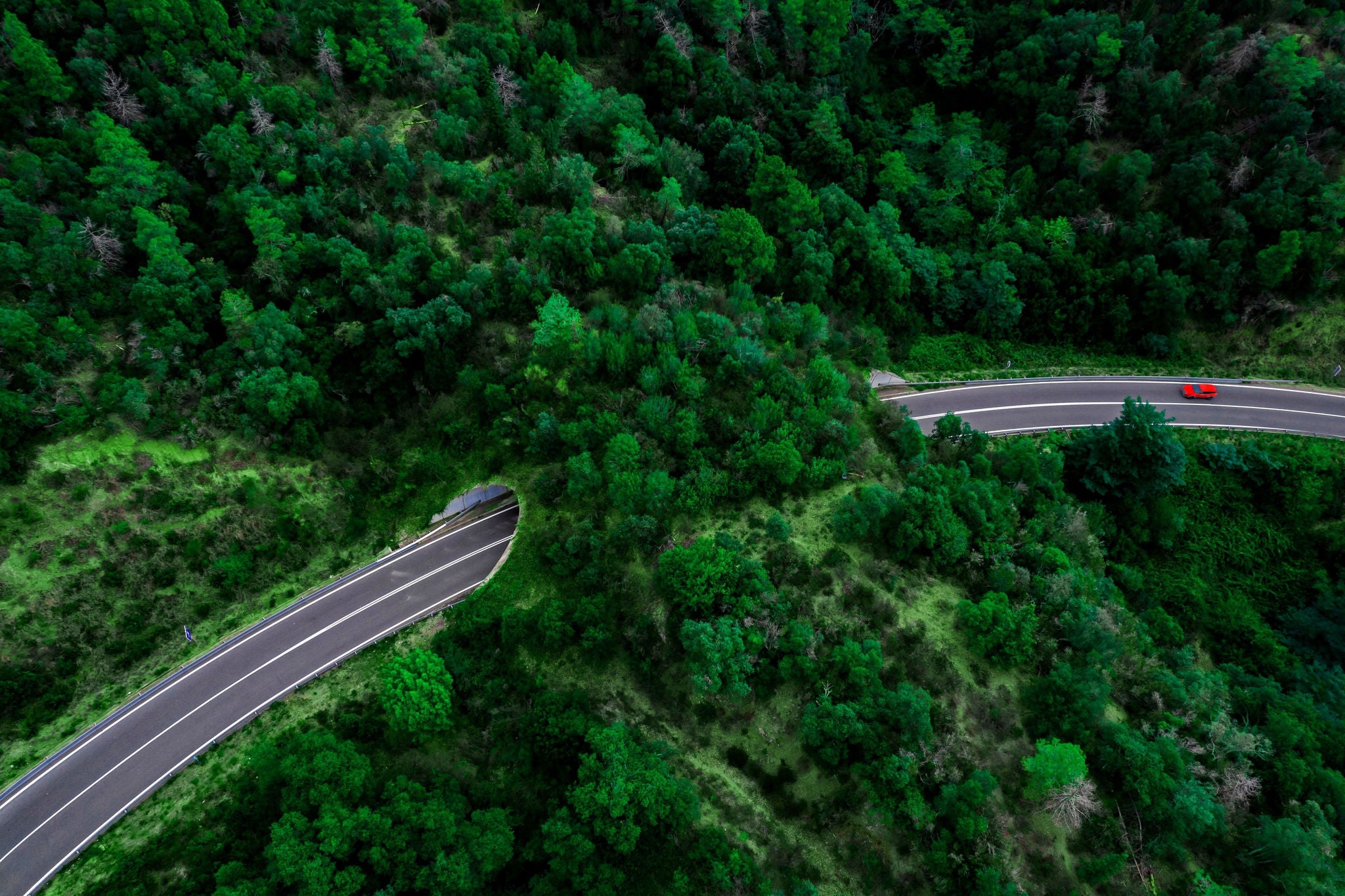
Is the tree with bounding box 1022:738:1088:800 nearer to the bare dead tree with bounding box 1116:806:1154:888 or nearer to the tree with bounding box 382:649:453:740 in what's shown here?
the bare dead tree with bounding box 1116:806:1154:888

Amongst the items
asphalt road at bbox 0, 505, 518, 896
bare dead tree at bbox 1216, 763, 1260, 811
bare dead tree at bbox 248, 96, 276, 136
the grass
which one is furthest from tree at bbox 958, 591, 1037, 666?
bare dead tree at bbox 248, 96, 276, 136

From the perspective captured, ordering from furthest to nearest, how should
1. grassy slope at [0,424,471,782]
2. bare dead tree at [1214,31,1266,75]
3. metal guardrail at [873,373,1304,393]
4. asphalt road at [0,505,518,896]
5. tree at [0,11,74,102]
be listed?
metal guardrail at [873,373,1304,393]
bare dead tree at [1214,31,1266,75]
tree at [0,11,74,102]
grassy slope at [0,424,471,782]
asphalt road at [0,505,518,896]

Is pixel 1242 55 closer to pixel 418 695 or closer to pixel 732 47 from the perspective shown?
pixel 732 47

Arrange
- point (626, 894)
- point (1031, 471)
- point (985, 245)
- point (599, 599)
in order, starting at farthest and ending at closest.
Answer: point (985, 245) < point (1031, 471) < point (599, 599) < point (626, 894)

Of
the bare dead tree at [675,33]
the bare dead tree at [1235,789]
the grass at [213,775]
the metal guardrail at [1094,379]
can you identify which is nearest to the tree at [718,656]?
the grass at [213,775]

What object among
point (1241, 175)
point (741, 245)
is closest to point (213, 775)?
point (741, 245)

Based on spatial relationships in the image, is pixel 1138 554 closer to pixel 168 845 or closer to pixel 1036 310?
pixel 1036 310

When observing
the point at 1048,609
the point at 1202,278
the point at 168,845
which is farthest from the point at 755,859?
the point at 1202,278

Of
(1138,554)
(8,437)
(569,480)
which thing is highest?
(8,437)
